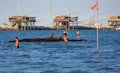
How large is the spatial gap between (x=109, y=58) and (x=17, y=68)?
13.3m

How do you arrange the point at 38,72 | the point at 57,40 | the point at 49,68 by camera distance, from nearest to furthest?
the point at 38,72
the point at 49,68
the point at 57,40

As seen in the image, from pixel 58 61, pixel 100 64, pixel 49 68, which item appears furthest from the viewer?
pixel 58 61

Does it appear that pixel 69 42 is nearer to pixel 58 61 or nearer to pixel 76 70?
pixel 58 61

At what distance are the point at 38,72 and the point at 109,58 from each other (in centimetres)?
1470

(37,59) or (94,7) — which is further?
(94,7)

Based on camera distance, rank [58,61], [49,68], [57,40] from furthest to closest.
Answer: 1. [57,40]
2. [58,61]
3. [49,68]

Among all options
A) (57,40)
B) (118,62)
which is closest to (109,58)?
(118,62)

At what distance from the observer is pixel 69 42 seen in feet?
303

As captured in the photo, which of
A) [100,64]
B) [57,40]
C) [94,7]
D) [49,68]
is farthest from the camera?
[57,40]

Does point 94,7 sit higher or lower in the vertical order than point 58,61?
higher

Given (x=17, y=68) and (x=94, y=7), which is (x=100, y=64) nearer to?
(x=17, y=68)

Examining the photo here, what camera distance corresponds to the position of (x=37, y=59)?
55.6m

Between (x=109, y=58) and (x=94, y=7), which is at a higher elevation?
(x=94, y=7)

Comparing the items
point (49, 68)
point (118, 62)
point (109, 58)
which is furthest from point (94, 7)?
point (49, 68)
